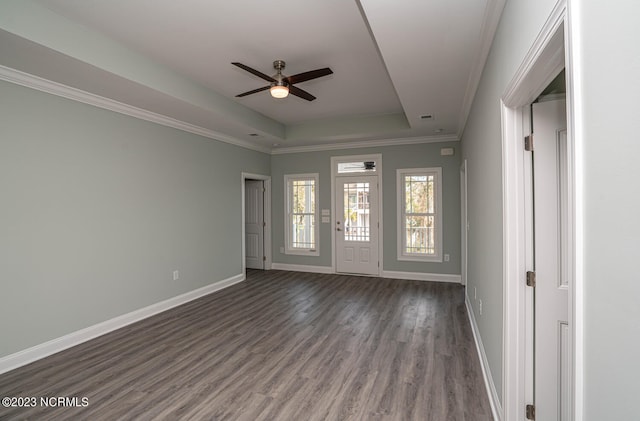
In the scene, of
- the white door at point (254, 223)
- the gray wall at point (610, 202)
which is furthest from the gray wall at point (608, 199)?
the white door at point (254, 223)

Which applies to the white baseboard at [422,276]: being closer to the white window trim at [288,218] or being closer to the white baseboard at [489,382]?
the white window trim at [288,218]

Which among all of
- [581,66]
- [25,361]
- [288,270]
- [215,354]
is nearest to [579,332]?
[581,66]

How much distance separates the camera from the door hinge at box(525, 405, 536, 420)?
5.85ft

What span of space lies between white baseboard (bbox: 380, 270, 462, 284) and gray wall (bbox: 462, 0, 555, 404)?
295cm

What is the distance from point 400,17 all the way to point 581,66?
1.63 meters

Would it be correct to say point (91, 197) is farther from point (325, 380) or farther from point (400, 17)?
point (400, 17)

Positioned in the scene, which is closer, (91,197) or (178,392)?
(178,392)

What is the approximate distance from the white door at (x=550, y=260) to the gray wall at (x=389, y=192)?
4.22 meters

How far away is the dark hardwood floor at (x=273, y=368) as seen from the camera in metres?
2.27

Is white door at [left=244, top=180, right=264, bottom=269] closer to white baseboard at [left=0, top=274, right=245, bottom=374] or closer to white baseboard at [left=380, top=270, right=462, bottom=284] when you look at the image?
white baseboard at [left=0, top=274, right=245, bottom=374]

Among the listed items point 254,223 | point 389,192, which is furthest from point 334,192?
point 254,223

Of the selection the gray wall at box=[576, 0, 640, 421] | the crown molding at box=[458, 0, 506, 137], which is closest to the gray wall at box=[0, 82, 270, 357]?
the crown molding at box=[458, 0, 506, 137]

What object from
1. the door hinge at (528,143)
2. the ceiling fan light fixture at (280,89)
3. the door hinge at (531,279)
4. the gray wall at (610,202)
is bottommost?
the door hinge at (531,279)

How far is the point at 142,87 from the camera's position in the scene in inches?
132
